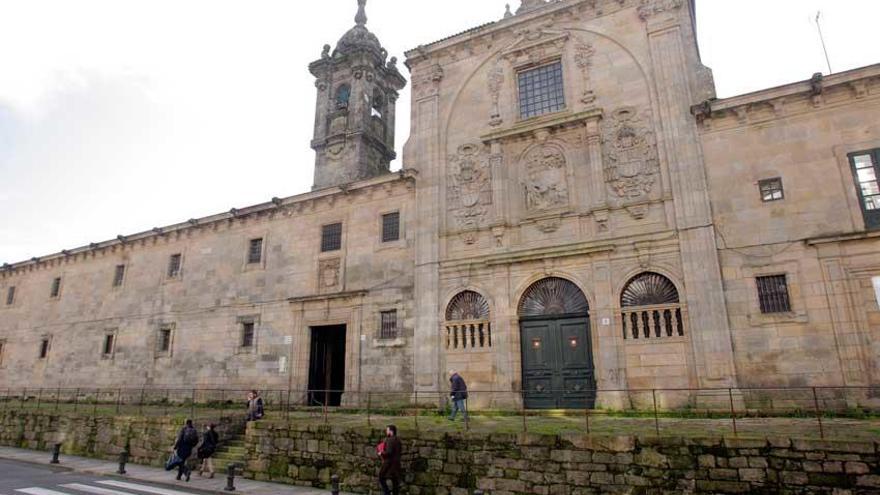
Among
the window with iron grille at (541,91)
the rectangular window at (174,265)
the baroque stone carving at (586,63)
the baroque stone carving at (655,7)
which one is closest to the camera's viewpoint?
the baroque stone carving at (655,7)

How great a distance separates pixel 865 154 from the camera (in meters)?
13.6

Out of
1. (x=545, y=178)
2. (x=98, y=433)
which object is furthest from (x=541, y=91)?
(x=98, y=433)

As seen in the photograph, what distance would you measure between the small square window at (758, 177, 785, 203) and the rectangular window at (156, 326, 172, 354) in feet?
80.7

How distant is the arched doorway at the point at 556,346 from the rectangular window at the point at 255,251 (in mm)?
12630

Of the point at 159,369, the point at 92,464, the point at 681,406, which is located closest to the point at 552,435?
the point at 681,406

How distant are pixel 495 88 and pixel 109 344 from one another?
22974 millimetres

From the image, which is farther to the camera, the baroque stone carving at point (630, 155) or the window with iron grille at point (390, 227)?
the window with iron grille at point (390, 227)

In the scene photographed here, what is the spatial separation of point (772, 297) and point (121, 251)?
29.6m

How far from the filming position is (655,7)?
1697cm

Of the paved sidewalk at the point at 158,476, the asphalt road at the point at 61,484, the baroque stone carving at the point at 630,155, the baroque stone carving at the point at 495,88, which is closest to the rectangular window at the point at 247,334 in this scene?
the paved sidewalk at the point at 158,476

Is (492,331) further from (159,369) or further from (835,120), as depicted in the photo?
(159,369)

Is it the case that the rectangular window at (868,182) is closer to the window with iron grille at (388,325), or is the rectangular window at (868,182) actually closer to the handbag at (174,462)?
the window with iron grille at (388,325)

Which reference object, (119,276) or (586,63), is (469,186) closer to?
(586,63)

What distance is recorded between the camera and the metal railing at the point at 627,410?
10531 mm
